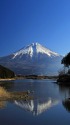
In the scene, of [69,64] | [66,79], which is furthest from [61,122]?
[69,64]

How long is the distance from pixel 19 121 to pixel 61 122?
334 centimetres

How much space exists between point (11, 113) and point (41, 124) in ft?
20.6

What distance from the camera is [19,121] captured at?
25203mm

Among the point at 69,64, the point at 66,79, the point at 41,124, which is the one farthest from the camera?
the point at 69,64

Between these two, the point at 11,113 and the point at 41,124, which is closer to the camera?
the point at 41,124

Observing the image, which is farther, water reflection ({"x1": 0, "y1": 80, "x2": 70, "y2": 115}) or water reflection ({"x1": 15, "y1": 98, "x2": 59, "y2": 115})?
water reflection ({"x1": 0, "y1": 80, "x2": 70, "y2": 115})

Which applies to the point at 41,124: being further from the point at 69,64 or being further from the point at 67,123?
the point at 69,64

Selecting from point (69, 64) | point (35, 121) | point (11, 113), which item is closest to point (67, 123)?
point (35, 121)

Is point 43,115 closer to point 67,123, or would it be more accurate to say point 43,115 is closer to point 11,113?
point 11,113

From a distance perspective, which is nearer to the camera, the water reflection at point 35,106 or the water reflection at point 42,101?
the water reflection at point 35,106

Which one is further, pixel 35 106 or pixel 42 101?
pixel 42 101

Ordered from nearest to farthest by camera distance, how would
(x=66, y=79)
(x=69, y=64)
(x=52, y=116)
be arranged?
1. (x=52, y=116)
2. (x=66, y=79)
3. (x=69, y=64)

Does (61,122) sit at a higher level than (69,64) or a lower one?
lower

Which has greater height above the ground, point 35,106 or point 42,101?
point 42,101
